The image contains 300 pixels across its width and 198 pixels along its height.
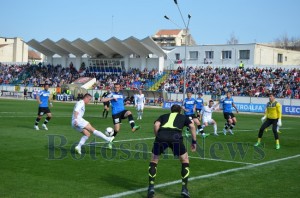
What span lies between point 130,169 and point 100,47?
59.0m

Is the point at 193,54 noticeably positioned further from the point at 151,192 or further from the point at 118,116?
the point at 151,192

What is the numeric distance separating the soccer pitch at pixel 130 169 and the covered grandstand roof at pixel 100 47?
46.8 meters

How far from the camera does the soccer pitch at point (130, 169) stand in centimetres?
865

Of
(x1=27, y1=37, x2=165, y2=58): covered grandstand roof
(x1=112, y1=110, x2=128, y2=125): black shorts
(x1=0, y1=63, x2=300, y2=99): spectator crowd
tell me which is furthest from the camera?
(x1=27, y1=37, x2=165, y2=58): covered grandstand roof

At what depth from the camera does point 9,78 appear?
77.4 metres

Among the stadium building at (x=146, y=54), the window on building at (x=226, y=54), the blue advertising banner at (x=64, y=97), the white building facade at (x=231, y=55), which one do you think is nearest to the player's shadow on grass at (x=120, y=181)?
the stadium building at (x=146, y=54)

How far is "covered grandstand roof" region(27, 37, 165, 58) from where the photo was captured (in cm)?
6278

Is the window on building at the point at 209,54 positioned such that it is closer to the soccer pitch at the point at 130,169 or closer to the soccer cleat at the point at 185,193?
the soccer pitch at the point at 130,169

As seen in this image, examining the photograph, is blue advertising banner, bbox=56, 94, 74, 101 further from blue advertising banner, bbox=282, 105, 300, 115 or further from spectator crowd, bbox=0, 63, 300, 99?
blue advertising banner, bbox=282, 105, 300, 115

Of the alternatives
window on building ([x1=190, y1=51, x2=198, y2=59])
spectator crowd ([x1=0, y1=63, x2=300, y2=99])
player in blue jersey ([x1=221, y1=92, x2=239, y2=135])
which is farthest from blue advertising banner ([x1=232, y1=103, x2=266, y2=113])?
window on building ([x1=190, y1=51, x2=198, y2=59])

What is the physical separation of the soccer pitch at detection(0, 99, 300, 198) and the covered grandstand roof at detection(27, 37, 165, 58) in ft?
154

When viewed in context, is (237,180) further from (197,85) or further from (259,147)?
(197,85)

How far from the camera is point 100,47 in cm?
6838

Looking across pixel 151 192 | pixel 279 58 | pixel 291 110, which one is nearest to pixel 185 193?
pixel 151 192
